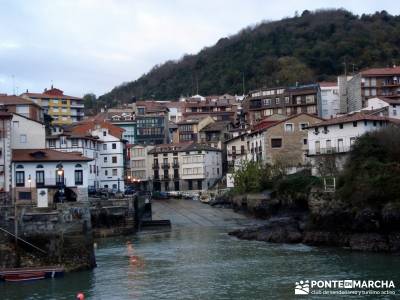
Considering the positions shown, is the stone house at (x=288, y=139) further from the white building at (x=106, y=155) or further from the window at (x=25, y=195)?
the window at (x=25, y=195)

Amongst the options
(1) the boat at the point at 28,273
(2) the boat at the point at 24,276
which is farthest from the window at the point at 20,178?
(2) the boat at the point at 24,276

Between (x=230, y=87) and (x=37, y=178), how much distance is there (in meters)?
115

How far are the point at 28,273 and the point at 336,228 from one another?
26.9 m

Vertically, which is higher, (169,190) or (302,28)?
(302,28)

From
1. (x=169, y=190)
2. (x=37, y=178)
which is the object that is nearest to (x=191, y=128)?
(x=169, y=190)

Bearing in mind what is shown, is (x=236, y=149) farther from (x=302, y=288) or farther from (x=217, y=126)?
(x=302, y=288)

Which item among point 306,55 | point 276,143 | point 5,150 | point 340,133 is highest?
point 306,55

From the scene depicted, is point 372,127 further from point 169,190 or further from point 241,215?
point 169,190

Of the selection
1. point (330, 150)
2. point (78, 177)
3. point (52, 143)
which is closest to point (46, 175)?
point (78, 177)

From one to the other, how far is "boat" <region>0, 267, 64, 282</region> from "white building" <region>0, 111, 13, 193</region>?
81.1 ft

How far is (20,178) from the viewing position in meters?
65.8

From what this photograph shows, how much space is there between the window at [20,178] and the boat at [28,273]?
24825 millimetres

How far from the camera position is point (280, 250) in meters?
55.0

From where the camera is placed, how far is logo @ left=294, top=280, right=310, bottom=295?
3766 centimetres
